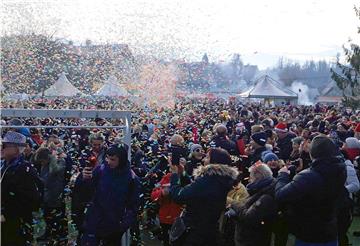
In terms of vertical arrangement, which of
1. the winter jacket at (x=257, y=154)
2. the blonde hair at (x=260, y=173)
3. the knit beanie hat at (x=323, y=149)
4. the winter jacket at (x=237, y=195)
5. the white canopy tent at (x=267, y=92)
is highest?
the knit beanie hat at (x=323, y=149)

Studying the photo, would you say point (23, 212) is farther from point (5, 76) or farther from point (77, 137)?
point (5, 76)

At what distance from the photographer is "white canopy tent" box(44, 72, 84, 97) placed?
30.7 meters

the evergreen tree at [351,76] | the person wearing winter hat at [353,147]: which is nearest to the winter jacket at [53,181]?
the person wearing winter hat at [353,147]

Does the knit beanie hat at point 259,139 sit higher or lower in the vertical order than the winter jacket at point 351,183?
higher

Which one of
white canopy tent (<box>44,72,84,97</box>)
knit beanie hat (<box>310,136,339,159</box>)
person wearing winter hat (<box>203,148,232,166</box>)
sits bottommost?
white canopy tent (<box>44,72,84,97</box>)

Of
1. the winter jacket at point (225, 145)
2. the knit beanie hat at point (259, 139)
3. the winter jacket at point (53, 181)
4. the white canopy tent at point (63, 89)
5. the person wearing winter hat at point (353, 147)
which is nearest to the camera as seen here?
the knit beanie hat at point (259, 139)

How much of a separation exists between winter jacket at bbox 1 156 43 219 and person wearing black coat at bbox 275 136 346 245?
242cm

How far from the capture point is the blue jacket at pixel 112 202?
20.8 ft

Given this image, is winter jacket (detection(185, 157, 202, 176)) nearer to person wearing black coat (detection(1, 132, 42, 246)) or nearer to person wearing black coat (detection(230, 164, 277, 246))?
person wearing black coat (detection(230, 164, 277, 246))

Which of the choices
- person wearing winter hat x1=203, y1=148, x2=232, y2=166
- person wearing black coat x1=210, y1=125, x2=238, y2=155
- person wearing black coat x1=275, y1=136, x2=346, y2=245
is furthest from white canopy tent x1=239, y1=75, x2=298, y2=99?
person wearing black coat x1=275, y1=136, x2=346, y2=245

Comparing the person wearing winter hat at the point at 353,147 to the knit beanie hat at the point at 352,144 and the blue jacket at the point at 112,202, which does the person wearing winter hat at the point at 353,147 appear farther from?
the blue jacket at the point at 112,202

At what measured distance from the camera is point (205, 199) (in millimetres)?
6055

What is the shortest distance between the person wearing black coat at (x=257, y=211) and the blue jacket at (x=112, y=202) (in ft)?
3.62

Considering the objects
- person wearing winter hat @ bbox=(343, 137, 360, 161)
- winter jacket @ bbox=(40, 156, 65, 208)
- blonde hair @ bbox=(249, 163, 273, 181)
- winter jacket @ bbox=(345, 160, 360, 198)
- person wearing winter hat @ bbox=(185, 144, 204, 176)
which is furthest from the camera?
person wearing winter hat @ bbox=(343, 137, 360, 161)
